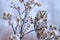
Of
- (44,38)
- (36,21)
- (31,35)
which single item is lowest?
(31,35)

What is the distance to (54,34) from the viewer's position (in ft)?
2.76

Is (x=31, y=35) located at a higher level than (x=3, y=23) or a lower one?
lower

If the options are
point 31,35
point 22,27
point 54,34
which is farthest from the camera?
point 31,35

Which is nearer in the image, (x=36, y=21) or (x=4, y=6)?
(x=36, y=21)

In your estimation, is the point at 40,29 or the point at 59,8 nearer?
the point at 40,29

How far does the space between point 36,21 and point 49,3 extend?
0.56 meters

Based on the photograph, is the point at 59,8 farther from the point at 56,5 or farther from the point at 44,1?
the point at 44,1

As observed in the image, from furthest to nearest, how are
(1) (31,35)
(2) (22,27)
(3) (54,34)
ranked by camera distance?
1. (1) (31,35)
2. (2) (22,27)
3. (3) (54,34)

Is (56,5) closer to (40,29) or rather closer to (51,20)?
(51,20)

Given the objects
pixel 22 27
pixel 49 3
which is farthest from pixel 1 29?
pixel 49 3

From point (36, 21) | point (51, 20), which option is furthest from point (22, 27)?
point (51, 20)

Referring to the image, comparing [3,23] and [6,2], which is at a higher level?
[6,2]

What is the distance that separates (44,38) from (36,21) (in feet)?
0.39

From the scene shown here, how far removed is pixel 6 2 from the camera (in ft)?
4.42
